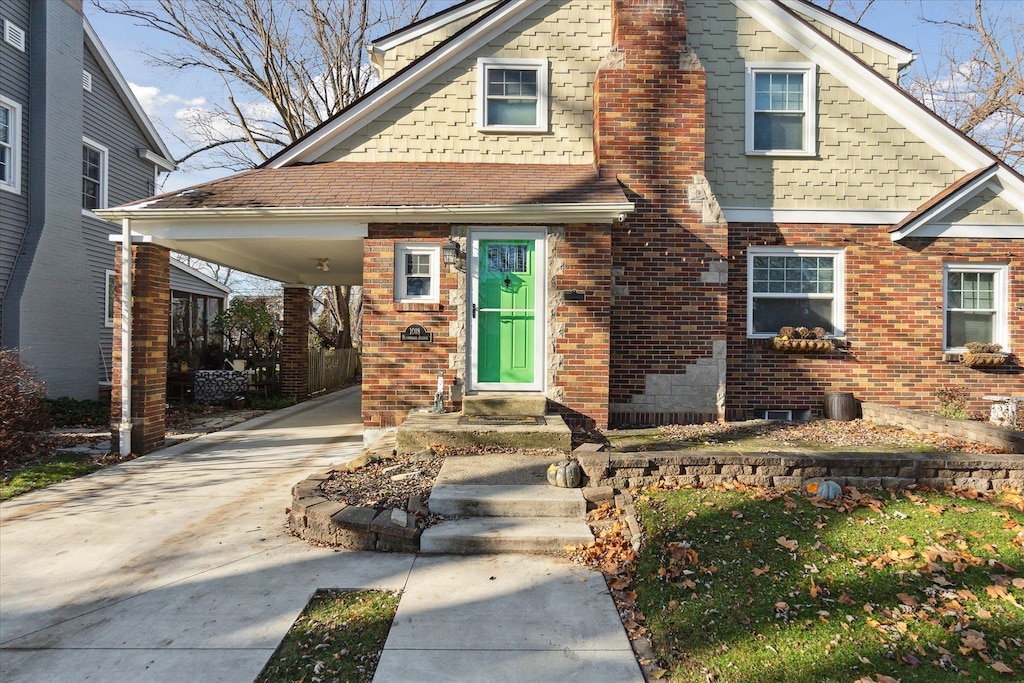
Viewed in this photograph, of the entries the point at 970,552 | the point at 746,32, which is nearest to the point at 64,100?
the point at 746,32

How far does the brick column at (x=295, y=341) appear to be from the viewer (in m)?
13.4

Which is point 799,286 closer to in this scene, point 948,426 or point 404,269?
point 948,426

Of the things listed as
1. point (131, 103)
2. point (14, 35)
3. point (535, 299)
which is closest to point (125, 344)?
point (535, 299)

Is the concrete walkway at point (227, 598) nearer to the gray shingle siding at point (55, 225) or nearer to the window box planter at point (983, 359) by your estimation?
the gray shingle siding at point (55, 225)

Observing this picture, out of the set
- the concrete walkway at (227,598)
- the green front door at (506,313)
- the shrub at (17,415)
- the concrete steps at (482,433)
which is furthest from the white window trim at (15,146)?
the concrete steps at (482,433)

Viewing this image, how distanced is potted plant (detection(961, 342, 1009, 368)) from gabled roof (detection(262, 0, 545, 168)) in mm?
8442

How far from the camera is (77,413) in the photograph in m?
10.5

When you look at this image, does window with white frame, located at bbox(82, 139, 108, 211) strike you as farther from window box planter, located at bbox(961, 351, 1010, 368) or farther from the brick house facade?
window box planter, located at bbox(961, 351, 1010, 368)

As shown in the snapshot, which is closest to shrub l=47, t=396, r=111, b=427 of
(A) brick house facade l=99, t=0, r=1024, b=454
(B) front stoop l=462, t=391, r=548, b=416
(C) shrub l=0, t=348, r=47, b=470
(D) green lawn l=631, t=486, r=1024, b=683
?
(C) shrub l=0, t=348, r=47, b=470

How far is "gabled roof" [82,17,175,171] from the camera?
41.7 ft

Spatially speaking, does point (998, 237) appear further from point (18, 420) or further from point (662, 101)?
point (18, 420)

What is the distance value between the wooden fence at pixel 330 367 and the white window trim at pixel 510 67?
8.90 meters

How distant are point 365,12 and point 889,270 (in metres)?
18.2

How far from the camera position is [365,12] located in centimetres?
1967
